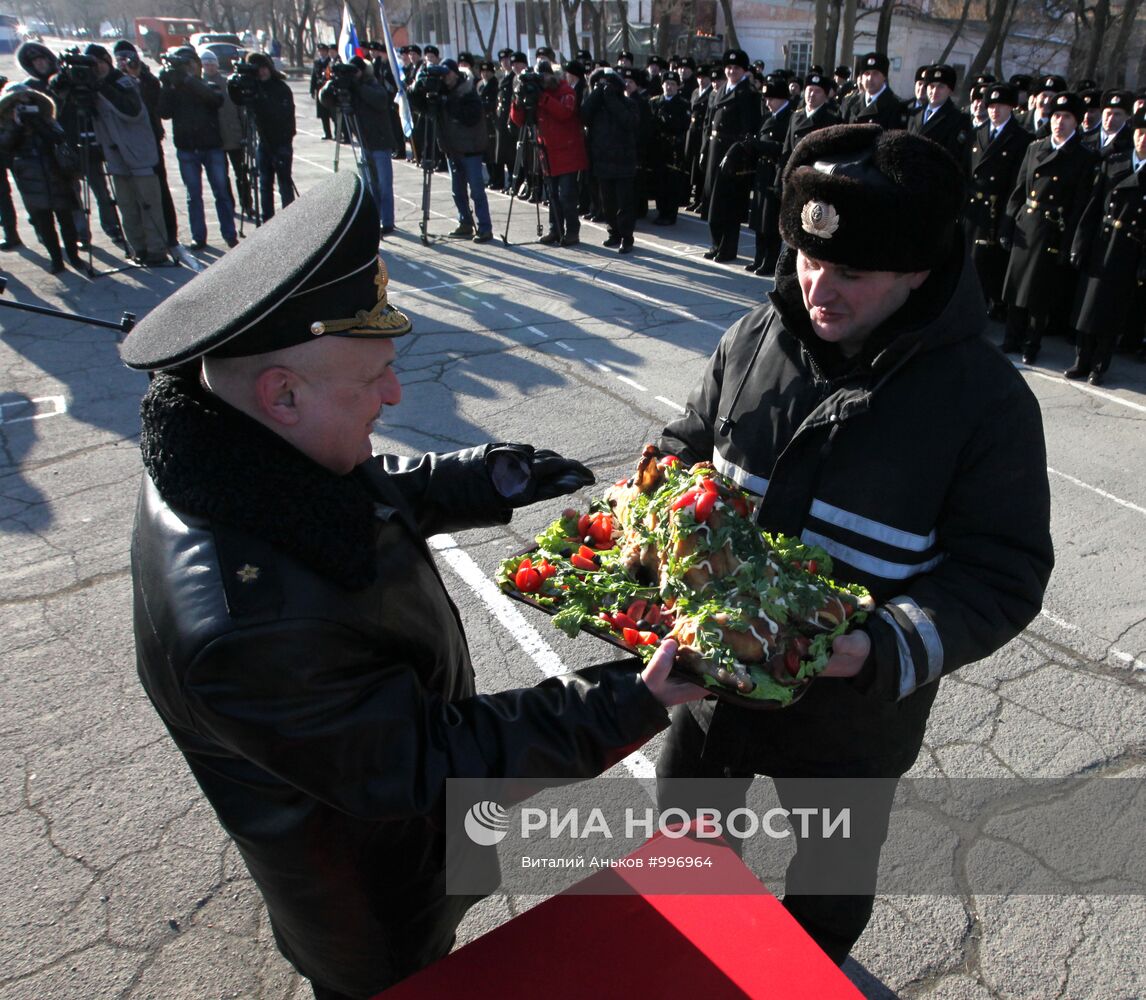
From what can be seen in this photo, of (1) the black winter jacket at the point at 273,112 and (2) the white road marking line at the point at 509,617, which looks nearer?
(2) the white road marking line at the point at 509,617

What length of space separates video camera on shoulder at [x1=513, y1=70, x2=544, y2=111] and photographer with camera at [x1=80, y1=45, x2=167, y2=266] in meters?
4.53

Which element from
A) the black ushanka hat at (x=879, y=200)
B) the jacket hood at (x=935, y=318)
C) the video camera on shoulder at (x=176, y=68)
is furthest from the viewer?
the video camera on shoulder at (x=176, y=68)

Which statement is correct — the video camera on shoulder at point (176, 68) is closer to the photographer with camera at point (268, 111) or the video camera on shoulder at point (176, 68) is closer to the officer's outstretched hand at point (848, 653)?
the photographer with camera at point (268, 111)

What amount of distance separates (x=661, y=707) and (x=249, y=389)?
954mm

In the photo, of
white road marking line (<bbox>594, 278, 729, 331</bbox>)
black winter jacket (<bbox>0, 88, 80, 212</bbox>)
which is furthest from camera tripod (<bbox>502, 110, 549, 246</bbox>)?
black winter jacket (<bbox>0, 88, 80, 212</bbox>)

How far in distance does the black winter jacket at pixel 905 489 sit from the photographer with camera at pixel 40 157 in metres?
10.1

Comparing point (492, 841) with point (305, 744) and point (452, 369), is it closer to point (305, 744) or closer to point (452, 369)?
point (305, 744)

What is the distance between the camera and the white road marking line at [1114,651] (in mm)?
3938

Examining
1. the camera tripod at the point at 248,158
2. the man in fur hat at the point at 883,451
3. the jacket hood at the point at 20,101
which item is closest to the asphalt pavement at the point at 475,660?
the man in fur hat at the point at 883,451

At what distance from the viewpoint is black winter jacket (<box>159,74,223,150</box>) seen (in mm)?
10352

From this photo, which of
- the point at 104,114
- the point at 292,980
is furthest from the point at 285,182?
the point at 292,980

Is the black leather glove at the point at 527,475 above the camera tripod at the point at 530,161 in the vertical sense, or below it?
above

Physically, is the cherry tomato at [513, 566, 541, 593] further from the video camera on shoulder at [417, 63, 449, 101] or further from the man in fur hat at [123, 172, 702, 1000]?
the video camera on shoulder at [417, 63, 449, 101]

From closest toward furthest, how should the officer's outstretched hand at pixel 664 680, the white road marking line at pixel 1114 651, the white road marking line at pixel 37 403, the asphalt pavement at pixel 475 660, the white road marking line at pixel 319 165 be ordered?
the officer's outstretched hand at pixel 664 680, the asphalt pavement at pixel 475 660, the white road marking line at pixel 1114 651, the white road marking line at pixel 37 403, the white road marking line at pixel 319 165
